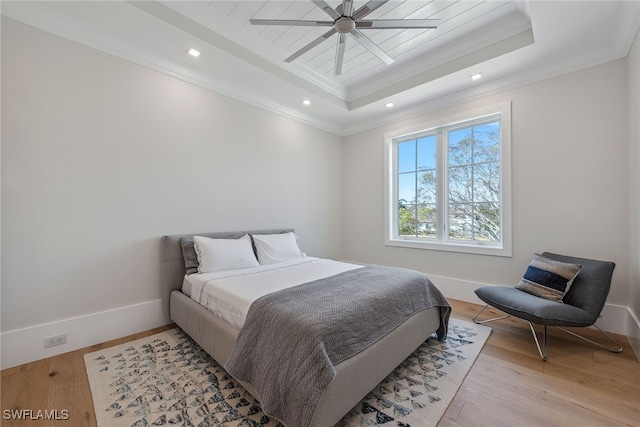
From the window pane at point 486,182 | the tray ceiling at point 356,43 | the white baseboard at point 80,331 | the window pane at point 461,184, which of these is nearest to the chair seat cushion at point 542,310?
the window pane at point 486,182

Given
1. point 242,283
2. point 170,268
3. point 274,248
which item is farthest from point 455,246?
point 170,268

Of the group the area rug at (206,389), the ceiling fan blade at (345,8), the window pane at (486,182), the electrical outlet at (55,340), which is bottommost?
the area rug at (206,389)

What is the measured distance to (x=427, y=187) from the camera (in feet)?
12.5

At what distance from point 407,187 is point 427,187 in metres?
0.32

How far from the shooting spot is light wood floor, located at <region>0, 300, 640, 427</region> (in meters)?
1.45

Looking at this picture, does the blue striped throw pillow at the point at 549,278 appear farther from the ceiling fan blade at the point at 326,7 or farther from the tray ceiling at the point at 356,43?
the ceiling fan blade at the point at 326,7

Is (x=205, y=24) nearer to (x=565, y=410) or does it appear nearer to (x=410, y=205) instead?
(x=410, y=205)

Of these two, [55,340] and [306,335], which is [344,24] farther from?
[55,340]

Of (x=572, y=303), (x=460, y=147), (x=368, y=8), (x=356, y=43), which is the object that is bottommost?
(x=572, y=303)

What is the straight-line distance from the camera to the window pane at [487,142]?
3211 mm

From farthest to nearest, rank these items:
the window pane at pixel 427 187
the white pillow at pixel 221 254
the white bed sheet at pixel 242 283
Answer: the window pane at pixel 427 187 → the white pillow at pixel 221 254 → the white bed sheet at pixel 242 283

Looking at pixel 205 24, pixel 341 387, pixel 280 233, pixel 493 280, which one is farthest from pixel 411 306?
pixel 205 24

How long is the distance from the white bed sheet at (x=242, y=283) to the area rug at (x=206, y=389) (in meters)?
0.41

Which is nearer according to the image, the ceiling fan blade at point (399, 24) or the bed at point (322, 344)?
the bed at point (322, 344)
